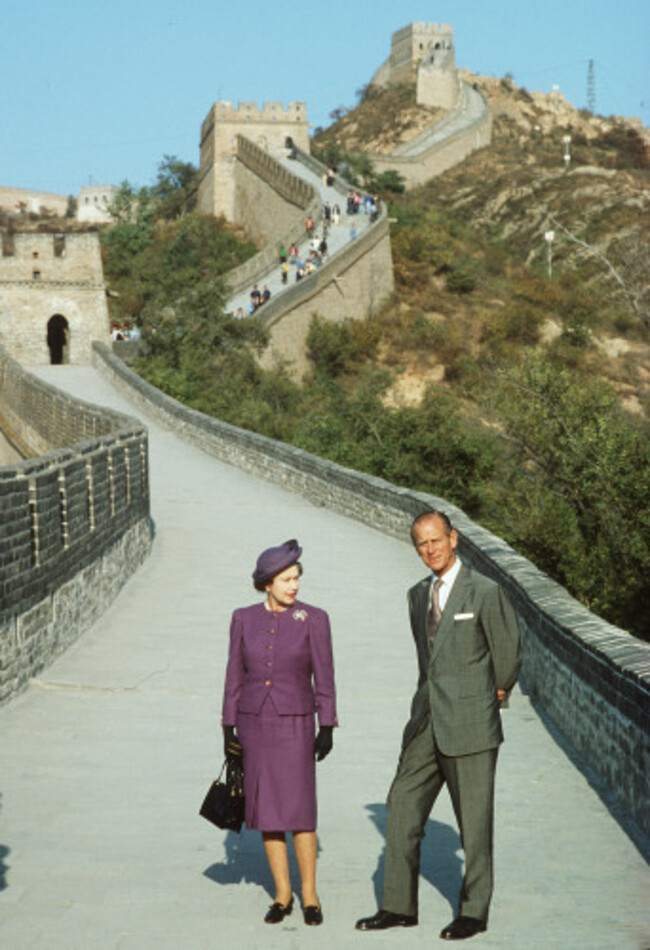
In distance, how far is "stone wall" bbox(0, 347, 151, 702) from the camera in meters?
10.1

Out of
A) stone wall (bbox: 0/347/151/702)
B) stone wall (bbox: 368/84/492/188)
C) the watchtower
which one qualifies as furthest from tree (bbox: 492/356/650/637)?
the watchtower

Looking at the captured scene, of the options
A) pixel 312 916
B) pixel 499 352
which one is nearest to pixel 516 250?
pixel 499 352

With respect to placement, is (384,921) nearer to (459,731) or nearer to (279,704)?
(459,731)

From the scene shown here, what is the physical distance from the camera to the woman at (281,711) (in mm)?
5551

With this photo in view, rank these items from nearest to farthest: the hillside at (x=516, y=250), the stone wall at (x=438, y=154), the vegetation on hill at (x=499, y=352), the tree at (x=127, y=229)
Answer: the vegetation on hill at (x=499, y=352)
the hillside at (x=516, y=250)
the tree at (x=127, y=229)
the stone wall at (x=438, y=154)

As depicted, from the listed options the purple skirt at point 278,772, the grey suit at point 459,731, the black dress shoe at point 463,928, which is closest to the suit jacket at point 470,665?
the grey suit at point 459,731

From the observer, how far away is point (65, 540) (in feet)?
40.3

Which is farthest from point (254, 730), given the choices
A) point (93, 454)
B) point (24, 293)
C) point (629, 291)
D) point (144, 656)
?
A: point (24, 293)

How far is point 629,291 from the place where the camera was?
89.4 feet

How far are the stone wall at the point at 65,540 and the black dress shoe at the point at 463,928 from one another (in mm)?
5040

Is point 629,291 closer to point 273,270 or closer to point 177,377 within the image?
point 177,377

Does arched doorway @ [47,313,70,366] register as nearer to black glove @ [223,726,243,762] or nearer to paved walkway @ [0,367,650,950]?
paved walkway @ [0,367,650,950]

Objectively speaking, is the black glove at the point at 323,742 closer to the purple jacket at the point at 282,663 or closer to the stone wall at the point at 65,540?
the purple jacket at the point at 282,663

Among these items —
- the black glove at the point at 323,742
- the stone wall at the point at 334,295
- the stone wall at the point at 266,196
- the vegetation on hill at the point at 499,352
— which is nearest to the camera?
the black glove at the point at 323,742
